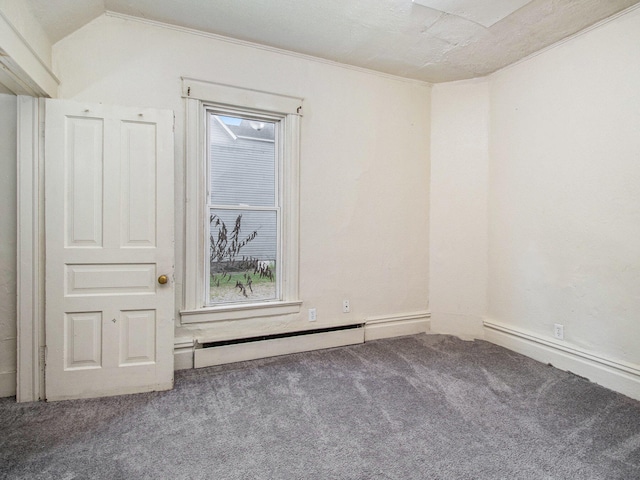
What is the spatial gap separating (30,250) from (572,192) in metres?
3.98

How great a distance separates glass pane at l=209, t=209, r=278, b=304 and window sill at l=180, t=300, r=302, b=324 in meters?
0.12

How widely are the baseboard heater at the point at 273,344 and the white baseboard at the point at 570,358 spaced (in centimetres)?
138

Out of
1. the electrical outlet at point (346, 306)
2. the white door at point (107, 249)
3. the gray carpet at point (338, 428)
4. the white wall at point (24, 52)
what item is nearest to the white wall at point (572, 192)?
the gray carpet at point (338, 428)

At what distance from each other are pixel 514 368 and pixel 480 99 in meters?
2.61

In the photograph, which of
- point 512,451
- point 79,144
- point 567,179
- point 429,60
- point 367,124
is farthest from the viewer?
point 367,124

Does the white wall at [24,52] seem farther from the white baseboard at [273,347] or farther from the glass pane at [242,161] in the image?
the white baseboard at [273,347]

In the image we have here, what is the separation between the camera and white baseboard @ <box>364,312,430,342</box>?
3.40 meters

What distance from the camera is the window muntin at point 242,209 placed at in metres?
2.88

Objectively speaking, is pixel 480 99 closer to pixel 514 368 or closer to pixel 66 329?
pixel 514 368

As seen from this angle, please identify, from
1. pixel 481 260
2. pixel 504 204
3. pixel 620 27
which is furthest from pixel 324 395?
pixel 620 27

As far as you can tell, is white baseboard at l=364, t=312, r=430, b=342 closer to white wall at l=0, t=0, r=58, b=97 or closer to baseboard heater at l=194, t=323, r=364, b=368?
baseboard heater at l=194, t=323, r=364, b=368

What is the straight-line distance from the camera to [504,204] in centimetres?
326

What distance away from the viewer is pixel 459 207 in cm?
354

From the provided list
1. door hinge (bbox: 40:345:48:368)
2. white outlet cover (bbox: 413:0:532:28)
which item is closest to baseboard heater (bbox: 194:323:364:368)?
door hinge (bbox: 40:345:48:368)
